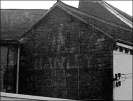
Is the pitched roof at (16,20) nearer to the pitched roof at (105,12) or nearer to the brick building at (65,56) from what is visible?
the brick building at (65,56)

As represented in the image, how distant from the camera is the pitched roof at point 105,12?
21.7m

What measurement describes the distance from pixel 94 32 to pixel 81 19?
1028 millimetres

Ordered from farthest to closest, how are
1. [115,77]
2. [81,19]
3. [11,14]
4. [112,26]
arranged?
[11,14] → [112,26] → [81,19] → [115,77]

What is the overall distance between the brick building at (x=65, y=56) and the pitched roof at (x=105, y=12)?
2.38 feet

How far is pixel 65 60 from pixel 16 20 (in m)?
7.00

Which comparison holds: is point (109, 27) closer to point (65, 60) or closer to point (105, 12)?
point (105, 12)

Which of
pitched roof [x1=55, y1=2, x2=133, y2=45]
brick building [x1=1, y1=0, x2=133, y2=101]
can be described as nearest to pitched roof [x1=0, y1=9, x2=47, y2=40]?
brick building [x1=1, y1=0, x2=133, y2=101]

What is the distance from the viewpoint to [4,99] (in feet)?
26.0

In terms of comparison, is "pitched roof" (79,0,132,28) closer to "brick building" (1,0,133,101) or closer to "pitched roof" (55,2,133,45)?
"pitched roof" (55,2,133,45)

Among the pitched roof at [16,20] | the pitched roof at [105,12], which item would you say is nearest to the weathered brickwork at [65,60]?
the pitched roof at [16,20]

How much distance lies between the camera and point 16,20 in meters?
24.5

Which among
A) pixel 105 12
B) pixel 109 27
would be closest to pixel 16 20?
pixel 105 12

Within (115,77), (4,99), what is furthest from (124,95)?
(4,99)

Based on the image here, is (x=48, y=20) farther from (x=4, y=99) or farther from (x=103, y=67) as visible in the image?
(x=4, y=99)
